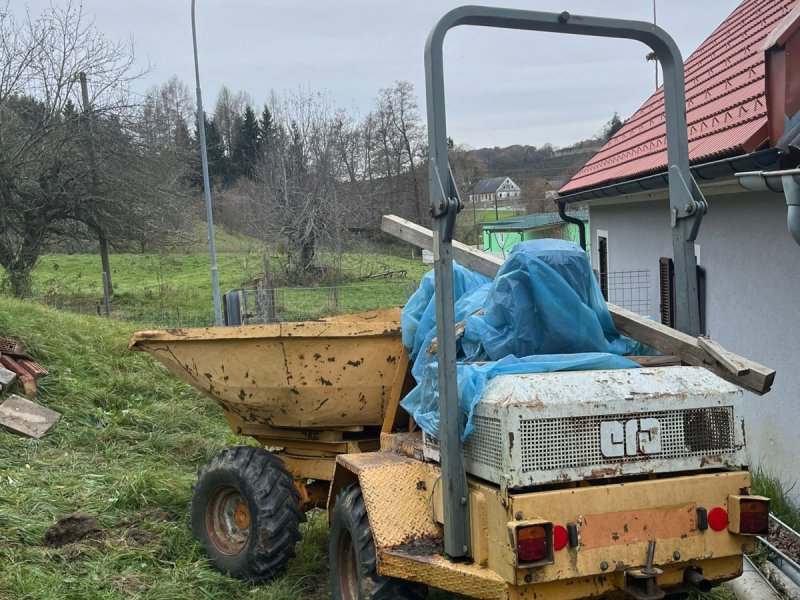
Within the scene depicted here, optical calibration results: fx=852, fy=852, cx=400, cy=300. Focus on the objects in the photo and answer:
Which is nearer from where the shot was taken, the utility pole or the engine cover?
the engine cover

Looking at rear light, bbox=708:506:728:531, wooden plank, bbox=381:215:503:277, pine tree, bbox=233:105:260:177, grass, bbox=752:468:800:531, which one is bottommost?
grass, bbox=752:468:800:531

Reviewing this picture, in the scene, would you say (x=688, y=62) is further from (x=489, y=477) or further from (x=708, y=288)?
(x=489, y=477)

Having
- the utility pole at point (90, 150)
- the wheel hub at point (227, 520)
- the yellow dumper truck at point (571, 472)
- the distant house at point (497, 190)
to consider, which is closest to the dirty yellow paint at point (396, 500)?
the yellow dumper truck at point (571, 472)

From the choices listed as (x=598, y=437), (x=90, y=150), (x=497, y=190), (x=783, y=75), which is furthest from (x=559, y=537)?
(x=497, y=190)

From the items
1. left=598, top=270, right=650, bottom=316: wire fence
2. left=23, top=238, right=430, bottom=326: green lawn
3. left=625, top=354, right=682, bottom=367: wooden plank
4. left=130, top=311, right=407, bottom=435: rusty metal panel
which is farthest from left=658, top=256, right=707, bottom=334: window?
left=23, top=238, right=430, bottom=326: green lawn

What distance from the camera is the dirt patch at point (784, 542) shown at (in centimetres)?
538

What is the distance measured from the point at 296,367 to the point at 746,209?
13.6 ft

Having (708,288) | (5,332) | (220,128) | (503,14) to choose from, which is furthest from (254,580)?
(220,128)

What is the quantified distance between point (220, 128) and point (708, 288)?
67.3 metres

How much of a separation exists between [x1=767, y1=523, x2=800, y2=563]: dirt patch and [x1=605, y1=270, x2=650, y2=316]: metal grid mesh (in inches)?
191

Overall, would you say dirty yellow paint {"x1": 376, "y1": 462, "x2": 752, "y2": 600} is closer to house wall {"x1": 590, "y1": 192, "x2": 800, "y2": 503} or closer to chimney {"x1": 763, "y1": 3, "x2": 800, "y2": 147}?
chimney {"x1": 763, "y1": 3, "x2": 800, "y2": 147}

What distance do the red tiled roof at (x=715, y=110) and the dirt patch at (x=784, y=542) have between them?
2577 mm

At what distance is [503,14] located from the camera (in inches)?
148

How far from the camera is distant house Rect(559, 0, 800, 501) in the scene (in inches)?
222
